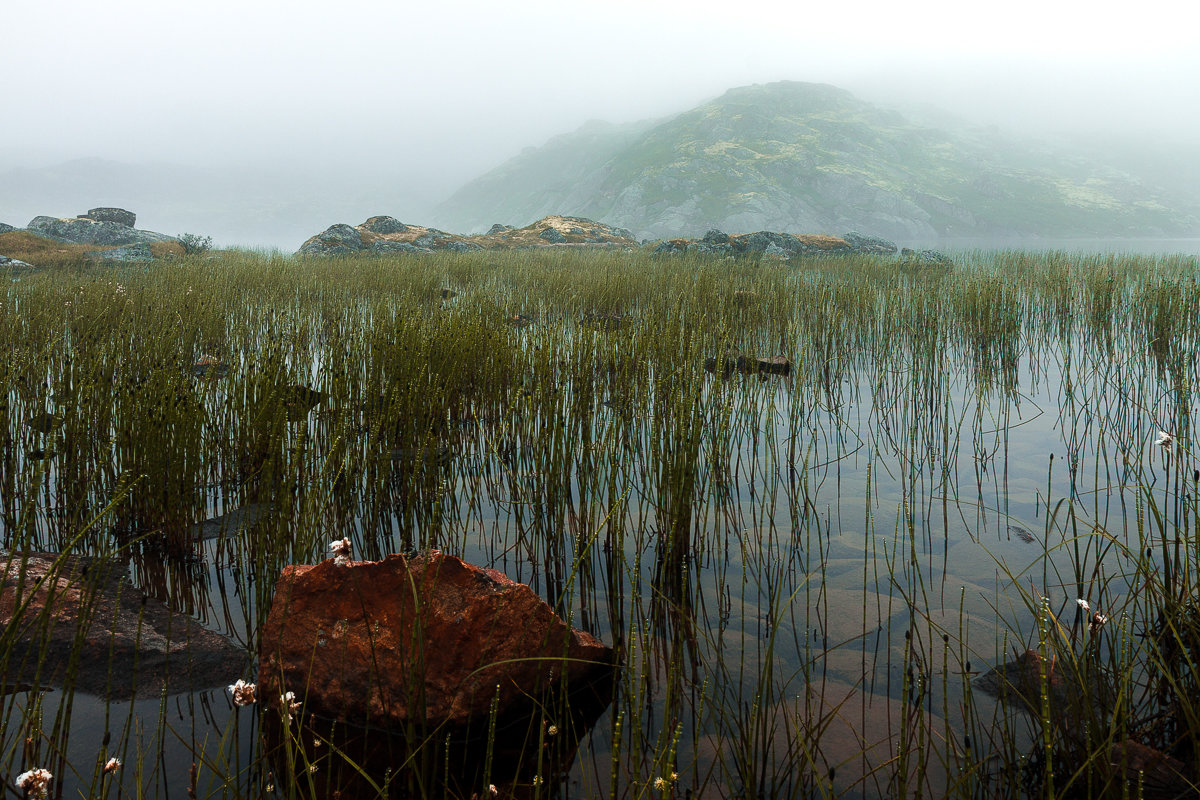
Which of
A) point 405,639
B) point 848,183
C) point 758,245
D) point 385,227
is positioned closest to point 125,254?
point 385,227

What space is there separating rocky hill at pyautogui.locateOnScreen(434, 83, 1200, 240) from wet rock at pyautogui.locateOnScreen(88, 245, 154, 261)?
186ft

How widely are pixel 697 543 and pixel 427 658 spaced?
1.24 metres

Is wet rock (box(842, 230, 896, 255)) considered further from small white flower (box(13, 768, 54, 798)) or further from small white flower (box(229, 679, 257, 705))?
small white flower (box(13, 768, 54, 798))

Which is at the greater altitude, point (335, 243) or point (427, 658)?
point (335, 243)

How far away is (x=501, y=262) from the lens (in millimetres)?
15195

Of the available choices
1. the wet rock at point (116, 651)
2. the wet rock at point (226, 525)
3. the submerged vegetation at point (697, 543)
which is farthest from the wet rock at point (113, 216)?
the wet rock at point (116, 651)

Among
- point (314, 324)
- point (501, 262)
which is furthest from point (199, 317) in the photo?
point (501, 262)

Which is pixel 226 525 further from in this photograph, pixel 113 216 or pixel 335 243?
pixel 113 216

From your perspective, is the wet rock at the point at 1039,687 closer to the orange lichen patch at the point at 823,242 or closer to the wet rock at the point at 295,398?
the wet rock at the point at 295,398

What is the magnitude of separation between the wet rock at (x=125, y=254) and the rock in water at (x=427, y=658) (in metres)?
16.1

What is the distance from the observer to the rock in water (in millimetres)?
1652

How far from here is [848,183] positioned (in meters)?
78.8

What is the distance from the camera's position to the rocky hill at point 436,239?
797 inches

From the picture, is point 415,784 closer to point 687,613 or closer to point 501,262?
point 687,613
